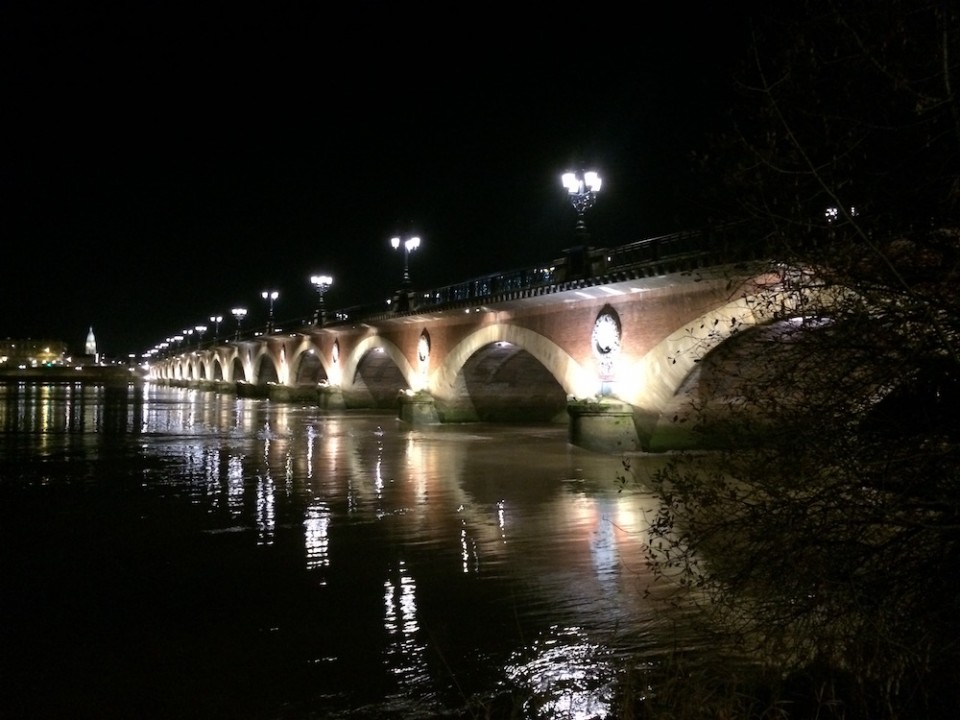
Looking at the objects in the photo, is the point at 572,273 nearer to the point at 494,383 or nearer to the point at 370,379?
the point at 494,383

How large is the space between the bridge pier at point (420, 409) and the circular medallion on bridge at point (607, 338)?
11400mm

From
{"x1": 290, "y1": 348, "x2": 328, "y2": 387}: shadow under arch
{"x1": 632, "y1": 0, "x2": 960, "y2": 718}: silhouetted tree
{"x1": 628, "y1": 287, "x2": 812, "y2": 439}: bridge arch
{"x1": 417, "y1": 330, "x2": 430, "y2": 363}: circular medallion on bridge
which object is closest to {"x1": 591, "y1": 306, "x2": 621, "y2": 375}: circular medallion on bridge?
{"x1": 628, "y1": 287, "x2": 812, "y2": 439}: bridge arch

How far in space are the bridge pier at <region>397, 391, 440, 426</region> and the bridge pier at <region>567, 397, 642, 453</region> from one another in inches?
463

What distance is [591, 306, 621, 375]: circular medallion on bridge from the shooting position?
2122 cm

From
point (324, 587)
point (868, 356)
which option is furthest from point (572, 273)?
point (868, 356)

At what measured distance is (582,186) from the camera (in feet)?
65.8

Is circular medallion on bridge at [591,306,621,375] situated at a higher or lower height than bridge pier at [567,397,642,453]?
higher

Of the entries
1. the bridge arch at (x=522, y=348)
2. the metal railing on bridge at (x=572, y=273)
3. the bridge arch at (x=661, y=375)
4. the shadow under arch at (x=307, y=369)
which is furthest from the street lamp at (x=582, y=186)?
the shadow under arch at (x=307, y=369)

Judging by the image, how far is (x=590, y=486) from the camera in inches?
577

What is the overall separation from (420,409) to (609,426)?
41.4 ft

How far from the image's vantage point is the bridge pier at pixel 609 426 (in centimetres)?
2056

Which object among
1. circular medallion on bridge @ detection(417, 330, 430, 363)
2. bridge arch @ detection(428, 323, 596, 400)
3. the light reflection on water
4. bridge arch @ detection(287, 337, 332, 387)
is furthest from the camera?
bridge arch @ detection(287, 337, 332, 387)

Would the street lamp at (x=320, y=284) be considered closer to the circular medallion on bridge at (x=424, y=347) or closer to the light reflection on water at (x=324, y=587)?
the circular medallion on bridge at (x=424, y=347)

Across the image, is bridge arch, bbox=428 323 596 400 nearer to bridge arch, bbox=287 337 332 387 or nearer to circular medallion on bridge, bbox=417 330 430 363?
circular medallion on bridge, bbox=417 330 430 363
